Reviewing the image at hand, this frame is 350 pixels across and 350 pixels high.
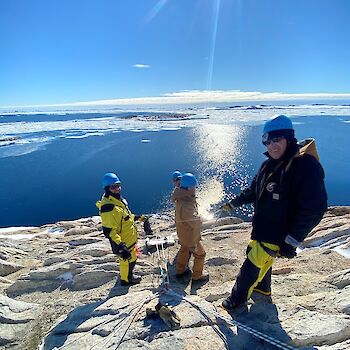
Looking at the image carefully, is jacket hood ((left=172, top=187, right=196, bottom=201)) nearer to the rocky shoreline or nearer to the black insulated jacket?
the rocky shoreline

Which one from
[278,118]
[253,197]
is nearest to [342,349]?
[253,197]

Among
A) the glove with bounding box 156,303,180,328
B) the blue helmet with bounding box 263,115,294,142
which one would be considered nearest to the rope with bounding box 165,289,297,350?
the glove with bounding box 156,303,180,328

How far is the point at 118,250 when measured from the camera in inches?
183

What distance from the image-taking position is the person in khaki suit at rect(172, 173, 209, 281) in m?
4.96

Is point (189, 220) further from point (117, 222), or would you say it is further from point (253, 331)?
point (253, 331)

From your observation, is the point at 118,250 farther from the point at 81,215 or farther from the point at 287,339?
the point at 81,215

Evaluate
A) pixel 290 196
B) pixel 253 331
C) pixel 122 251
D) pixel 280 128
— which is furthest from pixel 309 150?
pixel 122 251

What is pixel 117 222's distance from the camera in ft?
15.9

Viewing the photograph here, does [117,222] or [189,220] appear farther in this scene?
[189,220]

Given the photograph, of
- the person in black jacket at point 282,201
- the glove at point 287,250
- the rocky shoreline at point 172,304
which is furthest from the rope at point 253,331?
the glove at point 287,250

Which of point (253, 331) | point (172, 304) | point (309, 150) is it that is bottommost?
point (172, 304)

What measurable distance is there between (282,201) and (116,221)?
106 inches

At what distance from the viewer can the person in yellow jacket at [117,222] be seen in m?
4.71

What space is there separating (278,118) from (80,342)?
3.09m
